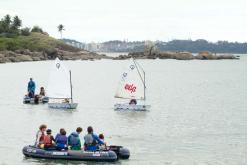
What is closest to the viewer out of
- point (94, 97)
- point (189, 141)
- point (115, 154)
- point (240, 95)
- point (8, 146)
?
point (115, 154)

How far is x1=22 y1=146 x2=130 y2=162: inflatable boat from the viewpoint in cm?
3328

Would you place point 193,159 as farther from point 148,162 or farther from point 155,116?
point 155,116

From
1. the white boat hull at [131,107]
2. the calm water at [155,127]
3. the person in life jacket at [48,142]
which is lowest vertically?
the calm water at [155,127]

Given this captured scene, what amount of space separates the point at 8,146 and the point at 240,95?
54908mm

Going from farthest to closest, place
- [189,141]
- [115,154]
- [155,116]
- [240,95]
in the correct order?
[240,95] → [155,116] → [189,141] → [115,154]

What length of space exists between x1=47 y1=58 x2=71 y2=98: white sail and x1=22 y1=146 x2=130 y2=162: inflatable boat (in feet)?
83.7

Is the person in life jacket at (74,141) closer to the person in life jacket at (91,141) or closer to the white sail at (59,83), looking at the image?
the person in life jacket at (91,141)

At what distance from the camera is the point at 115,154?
110 ft

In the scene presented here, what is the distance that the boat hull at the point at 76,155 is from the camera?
3325 centimetres

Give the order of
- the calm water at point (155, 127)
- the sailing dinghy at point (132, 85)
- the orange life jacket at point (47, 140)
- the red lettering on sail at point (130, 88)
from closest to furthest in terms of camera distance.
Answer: the orange life jacket at point (47, 140)
the calm water at point (155, 127)
the sailing dinghy at point (132, 85)
the red lettering on sail at point (130, 88)

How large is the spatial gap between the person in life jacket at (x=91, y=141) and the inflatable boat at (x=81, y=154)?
0.32 metres

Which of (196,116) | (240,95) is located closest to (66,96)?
(196,116)

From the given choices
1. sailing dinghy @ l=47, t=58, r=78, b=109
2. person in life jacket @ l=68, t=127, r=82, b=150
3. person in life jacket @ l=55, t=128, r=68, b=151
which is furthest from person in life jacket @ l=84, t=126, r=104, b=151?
sailing dinghy @ l=47, t=58, r=78, b=109

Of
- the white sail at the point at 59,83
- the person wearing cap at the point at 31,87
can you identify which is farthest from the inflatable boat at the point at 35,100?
the white sail at the point at 59,83
